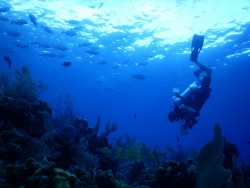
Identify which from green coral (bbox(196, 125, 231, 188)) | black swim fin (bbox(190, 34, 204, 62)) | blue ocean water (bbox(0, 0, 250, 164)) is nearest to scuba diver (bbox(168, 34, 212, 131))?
black swim fin (bbox(190, 34, 204, 62))

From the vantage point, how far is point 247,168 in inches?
373

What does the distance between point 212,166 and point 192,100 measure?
5454 millimetres

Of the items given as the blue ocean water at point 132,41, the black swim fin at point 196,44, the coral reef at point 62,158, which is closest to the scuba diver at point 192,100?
the black swim fin at point 196,44

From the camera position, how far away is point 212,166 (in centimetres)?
480

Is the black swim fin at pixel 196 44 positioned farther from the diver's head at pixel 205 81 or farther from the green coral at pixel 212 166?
the green coral at pixel 212 166

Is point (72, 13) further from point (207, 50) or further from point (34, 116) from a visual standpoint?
point (34, 116)

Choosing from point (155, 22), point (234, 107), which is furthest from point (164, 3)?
point (234, 107)

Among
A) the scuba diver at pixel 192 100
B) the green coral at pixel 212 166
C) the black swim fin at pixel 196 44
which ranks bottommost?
the green coral at pixel 212 166

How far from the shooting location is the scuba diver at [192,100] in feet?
30.0

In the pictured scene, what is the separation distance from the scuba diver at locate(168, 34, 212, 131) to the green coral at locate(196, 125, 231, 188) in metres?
4.06

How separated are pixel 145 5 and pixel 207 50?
43.2ft

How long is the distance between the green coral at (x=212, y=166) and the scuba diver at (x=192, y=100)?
13.3 feet

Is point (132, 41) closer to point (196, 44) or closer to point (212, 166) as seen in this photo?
point (196, 44)

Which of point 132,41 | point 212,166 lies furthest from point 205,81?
point 132,41
